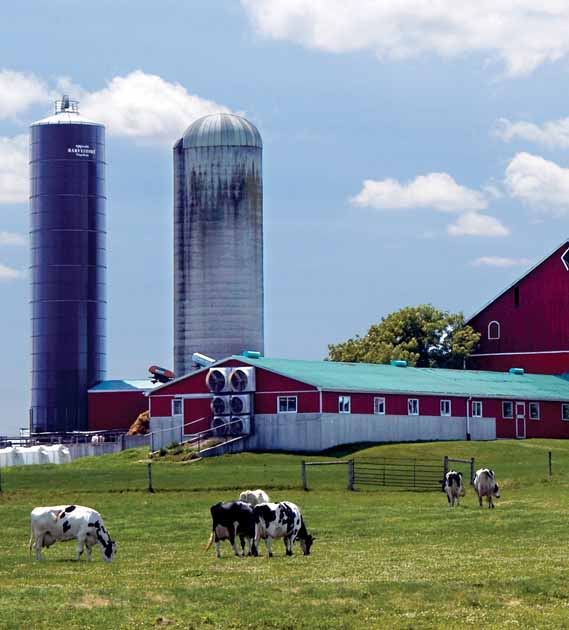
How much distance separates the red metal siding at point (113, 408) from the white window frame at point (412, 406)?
32556mm

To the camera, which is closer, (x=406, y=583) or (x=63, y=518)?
(x=406, y=583)

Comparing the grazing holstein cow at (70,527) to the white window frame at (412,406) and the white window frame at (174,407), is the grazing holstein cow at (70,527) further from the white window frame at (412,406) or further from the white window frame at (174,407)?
the white window frame at (174,407)

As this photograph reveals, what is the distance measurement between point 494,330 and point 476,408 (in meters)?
22.7

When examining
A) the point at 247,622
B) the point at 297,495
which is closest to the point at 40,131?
the point at 297,495

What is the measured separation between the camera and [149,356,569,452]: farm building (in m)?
80.8

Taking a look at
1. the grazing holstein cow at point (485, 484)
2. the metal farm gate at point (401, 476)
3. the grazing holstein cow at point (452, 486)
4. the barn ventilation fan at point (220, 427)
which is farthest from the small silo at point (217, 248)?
the grazing holstein cow at point (485, 484)

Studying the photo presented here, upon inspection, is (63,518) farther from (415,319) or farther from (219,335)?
(415,319)

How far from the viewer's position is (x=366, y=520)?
39.5m

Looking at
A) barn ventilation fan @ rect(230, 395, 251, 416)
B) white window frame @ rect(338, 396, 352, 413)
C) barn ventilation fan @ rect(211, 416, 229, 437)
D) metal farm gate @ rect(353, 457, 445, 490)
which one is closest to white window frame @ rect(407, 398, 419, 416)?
white window frame @ rect(338, 396, 352, 413)

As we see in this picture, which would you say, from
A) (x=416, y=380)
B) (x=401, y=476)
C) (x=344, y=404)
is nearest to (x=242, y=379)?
(x=344, y=404)

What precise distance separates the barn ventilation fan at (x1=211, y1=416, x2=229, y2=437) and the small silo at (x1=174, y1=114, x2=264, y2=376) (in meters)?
21.0

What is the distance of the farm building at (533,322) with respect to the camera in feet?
351

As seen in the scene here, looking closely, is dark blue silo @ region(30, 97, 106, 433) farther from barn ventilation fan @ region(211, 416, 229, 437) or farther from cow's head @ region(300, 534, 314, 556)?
cow's head @ region(300, 534, 314, 556)

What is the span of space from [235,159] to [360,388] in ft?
96.1
